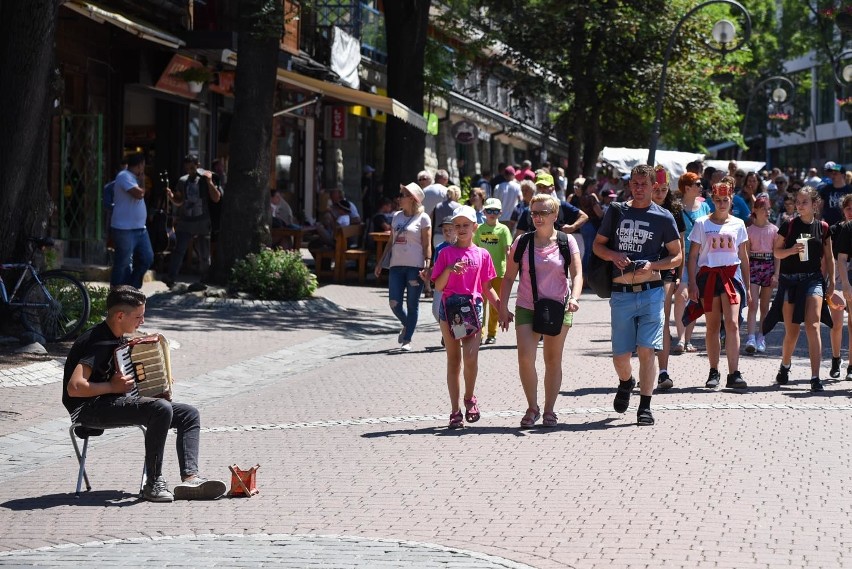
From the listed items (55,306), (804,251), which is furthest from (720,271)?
(55,306)

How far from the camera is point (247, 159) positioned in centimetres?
1948

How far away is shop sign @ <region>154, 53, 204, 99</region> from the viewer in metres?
24.8

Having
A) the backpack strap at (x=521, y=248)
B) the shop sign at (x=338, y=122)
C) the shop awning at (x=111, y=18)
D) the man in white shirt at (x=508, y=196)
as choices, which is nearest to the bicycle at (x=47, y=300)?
the shop awning at (x=111, y=18)

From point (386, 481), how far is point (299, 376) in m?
5.58

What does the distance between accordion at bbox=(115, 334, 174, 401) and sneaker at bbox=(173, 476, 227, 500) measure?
1.67 feet

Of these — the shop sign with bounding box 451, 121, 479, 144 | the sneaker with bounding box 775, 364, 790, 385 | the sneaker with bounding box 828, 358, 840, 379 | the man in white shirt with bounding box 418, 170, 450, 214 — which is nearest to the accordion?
the sneaker with bounding box 775, 364, 790, 385

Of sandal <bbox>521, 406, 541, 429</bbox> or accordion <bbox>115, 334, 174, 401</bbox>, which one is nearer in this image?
accordion <bbox>115, 334, 174, 401</bbox>

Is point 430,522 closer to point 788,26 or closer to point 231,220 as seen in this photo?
point 231,220

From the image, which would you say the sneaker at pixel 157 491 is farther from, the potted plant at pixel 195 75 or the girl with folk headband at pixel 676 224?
the potted plant at pixel 195 75

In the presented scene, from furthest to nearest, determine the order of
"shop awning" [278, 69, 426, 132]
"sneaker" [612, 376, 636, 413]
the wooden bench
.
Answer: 1. the wooden bench
2. "shop awning" [278, 69, 426, 132]
3. "sneaker" [612, 376, 636, 413]

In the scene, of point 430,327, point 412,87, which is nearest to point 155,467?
point 430,327

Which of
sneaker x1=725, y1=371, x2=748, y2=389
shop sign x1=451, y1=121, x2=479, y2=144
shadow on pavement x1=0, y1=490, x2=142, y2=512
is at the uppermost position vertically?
shop sign x1=451, y1=121, x2=479, y2=144

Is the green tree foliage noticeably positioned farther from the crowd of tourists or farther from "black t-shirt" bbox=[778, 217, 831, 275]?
"black t-shirt" bbox=[778, 217, 831, 275]

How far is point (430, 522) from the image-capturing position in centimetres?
702
